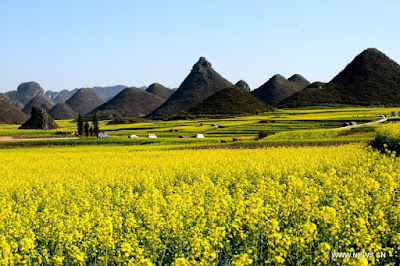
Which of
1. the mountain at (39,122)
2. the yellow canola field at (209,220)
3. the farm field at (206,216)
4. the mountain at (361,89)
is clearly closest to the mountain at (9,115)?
the mountain at (39,122)

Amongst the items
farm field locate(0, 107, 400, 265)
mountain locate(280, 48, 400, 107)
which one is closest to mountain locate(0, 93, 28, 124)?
mountain locate(280, 48, 400, 107)

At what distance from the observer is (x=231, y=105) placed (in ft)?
484

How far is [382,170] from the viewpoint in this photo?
16.6 m

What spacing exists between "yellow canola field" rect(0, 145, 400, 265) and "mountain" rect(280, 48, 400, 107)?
485ft

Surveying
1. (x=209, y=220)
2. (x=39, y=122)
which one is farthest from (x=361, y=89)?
(x=209, y=220)

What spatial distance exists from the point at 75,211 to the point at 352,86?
18443cm

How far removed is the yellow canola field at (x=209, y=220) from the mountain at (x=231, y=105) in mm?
118470

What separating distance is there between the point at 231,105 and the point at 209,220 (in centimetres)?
13908

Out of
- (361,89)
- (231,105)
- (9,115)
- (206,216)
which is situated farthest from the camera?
(9,115)

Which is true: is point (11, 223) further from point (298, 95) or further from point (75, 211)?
point (298, 95)

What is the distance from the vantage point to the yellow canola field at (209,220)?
759 cm

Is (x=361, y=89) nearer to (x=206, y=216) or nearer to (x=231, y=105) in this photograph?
(x=231, y=105)

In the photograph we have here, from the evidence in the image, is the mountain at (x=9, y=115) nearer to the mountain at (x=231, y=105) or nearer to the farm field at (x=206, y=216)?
the mountain at (x=231, y=105)

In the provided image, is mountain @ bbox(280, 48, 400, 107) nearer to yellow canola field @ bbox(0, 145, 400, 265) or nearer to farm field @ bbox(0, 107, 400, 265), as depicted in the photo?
farm field @ bbox(0, 107, 400, 265)
